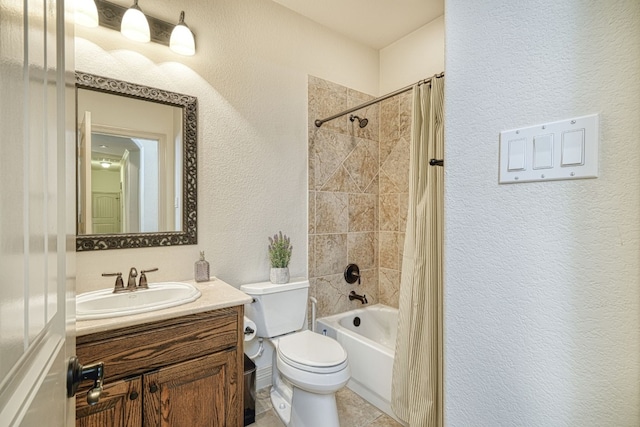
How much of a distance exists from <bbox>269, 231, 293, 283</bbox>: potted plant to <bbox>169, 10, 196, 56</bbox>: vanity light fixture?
4.27ft

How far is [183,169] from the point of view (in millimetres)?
1777

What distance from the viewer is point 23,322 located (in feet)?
1.20

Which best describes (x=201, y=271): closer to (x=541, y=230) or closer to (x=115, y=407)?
(x=115, y=407)

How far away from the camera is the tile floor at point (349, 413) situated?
5.87ft

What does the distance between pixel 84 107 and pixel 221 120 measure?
70 cm

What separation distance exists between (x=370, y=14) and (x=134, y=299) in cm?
247

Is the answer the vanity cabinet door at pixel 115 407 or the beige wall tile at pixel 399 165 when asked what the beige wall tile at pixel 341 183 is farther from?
the vanity cabinet door at pixel 115 407

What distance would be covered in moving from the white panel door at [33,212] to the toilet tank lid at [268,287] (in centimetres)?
129

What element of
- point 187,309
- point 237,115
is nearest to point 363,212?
point 237,115

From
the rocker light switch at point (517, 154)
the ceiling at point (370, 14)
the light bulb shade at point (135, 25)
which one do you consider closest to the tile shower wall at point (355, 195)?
the ceiling at point (370, 14)

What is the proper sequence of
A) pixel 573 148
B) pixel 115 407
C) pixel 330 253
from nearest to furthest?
pixel 573 148
pixel 115 407
pixel 330 253

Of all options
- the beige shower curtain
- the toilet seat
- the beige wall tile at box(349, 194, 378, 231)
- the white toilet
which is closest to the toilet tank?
the white toilet

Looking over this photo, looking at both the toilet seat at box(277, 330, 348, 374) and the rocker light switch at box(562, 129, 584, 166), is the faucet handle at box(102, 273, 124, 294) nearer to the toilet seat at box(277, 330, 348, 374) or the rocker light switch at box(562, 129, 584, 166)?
the toilet seat at box(277, 330, 348, 374)

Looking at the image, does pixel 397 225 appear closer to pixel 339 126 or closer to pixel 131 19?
pixel 339 126
